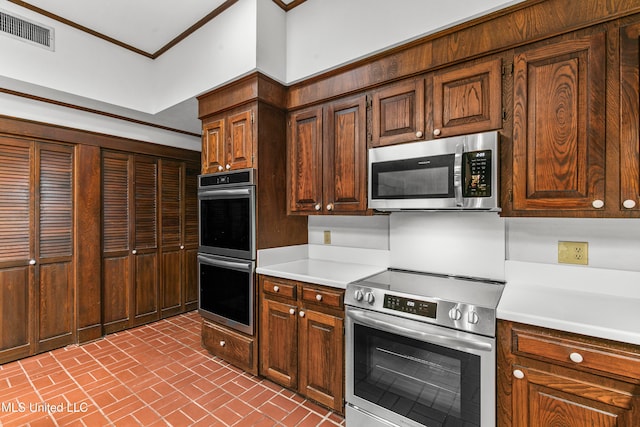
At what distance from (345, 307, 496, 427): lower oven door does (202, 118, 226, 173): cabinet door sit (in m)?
1.84

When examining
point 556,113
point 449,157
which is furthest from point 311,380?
point 556,113

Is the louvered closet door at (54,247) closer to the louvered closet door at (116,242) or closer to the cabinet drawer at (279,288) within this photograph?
the louvered closet door at (116,242)

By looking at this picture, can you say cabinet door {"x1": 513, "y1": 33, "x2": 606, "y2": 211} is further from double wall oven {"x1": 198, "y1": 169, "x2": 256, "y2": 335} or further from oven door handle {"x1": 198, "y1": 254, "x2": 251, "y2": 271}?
oven door handle {"x1": 198, "y1": 254, "x2": 251, "y2": 271}

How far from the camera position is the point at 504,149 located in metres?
1.71

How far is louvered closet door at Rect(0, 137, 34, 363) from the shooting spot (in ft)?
9.09

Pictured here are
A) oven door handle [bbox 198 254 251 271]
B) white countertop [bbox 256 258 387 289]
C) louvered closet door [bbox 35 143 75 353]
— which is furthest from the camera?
louvered closet door [bbox 35 143 75 353]

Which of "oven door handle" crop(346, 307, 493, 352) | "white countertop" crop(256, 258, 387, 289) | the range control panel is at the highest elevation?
Answer: "white countertop" crop(256, 258, 387, 289)

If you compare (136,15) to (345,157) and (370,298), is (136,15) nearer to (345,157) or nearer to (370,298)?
(345,157)

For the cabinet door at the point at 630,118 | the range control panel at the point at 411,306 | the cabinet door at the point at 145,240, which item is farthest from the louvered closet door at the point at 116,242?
the cabinet door at the point at 630,118

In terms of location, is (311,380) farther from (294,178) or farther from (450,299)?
(294,178)

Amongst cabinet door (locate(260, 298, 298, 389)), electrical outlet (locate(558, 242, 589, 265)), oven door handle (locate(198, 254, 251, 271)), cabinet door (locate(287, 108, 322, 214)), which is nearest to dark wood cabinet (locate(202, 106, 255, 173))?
cabinet door (locate(287, 108, 322, 214))

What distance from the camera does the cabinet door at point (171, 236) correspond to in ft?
12.7

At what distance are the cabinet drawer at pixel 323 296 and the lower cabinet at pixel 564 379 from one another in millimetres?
933

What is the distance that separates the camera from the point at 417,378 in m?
1.65
